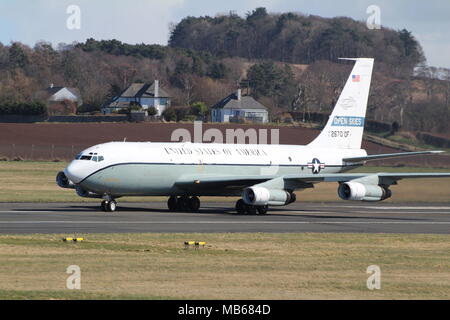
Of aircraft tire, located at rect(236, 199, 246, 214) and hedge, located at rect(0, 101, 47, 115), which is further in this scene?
hedge, located at rect(0, 101, 47, 115)

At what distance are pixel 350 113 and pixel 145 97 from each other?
99.0m

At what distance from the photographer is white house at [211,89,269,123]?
5246 inches

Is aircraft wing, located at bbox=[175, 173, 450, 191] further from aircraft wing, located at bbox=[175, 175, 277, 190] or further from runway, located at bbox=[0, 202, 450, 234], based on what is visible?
runway, located at bbox=[0, 202, 450, 234]

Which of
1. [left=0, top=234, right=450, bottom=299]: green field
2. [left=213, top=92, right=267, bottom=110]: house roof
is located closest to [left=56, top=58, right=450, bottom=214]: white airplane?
[left=0, top=234, right=450, bottom=299]: green field

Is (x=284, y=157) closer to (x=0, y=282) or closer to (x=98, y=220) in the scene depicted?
(x=98, y=220)

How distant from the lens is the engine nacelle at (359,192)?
47125 millimetres

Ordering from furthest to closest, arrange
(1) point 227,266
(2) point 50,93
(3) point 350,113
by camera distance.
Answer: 1. (2) point 50,93
2. (3) point 350,113
3. (1) point 227,266

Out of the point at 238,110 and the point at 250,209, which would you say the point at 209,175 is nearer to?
the point at 250,209

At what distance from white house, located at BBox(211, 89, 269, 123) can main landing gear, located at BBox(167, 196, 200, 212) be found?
251 feet

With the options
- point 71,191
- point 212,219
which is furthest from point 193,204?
point 71,191

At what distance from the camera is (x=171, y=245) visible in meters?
31.2

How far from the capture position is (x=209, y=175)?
168 feet

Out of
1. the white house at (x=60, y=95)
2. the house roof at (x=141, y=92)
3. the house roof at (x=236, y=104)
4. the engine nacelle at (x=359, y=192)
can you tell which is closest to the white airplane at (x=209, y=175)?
the engine nacelle at (x=359, y=192)
